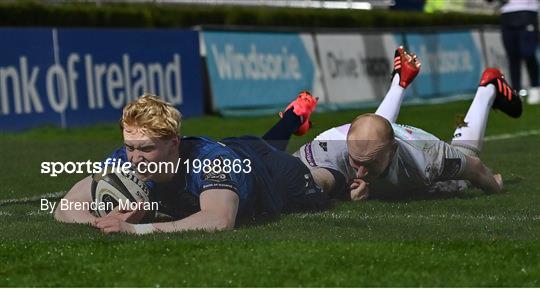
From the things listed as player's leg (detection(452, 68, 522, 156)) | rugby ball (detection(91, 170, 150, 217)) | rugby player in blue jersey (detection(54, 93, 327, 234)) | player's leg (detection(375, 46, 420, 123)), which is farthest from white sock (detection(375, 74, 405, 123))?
rugby ball (detection(91, 170, 150, 217))

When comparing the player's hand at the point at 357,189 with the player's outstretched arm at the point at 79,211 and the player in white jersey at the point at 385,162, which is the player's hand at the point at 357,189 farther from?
the player's outstretched arm at the point at 79,211

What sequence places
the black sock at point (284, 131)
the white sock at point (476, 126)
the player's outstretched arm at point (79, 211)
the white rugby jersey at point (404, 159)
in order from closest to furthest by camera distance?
the player's outstretched arm at point (79, 211) < the white rugby jersey at point (404, 159) < the black sock at point (284, 131) < the white sock at point (476, 126)

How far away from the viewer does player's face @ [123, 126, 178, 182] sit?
7230 mm

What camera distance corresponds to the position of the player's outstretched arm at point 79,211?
7.61 meters

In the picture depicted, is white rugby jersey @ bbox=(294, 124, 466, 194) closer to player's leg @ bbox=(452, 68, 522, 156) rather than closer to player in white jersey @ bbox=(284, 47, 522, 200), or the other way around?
player in white jersey @ bbox=(284, 47, 522, 200)

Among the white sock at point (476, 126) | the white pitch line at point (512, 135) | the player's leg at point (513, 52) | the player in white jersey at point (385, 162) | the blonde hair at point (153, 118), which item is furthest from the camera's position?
the player's leg at point (513, 52)

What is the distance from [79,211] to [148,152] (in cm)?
69

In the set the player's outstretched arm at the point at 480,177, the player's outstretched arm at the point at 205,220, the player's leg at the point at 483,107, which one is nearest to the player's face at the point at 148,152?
the player's outstretched arm at the point at 205,220

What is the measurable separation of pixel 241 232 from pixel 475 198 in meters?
2.40

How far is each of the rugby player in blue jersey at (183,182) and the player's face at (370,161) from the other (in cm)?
61

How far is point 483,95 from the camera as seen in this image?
1011 centimetres

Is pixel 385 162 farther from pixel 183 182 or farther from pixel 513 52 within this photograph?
pixel 513 52

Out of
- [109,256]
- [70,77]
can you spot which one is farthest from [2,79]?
[109,256]

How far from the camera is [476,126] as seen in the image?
32.2 ft
